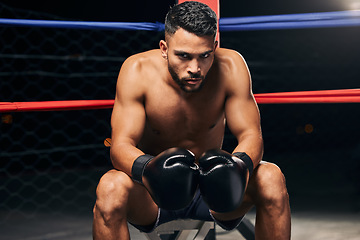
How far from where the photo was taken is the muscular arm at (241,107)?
114cm

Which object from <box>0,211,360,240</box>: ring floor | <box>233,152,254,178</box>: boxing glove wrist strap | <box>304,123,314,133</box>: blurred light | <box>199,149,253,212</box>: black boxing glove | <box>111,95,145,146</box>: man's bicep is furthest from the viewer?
<box>304,123,314,133</box>: blurred light

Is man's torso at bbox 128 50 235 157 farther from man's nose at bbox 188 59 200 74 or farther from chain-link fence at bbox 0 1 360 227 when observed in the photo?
chain-link fence at bbox 0 1 360 227

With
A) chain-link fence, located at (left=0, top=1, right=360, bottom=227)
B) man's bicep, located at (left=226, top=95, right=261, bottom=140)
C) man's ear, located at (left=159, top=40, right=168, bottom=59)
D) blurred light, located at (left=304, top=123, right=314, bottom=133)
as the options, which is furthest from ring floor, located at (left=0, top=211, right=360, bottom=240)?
blurred light, located at (left=304, top=123, right=314, bottom=133)

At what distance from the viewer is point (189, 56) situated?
1.06 metres

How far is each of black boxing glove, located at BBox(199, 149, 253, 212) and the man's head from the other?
20 cm

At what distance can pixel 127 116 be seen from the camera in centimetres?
115

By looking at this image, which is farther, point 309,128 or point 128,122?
point 309,128

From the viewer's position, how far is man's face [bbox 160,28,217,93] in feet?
3.43

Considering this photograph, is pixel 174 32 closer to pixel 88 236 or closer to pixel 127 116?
pixel 127 116

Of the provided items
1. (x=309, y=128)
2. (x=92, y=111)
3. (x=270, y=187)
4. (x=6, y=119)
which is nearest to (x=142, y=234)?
(x=270, y=187)

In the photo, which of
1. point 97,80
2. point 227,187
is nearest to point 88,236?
point 227,187

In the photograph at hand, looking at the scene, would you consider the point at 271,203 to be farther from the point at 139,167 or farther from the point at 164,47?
the point at 164,47

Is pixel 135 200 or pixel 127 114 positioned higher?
pixel 127 114

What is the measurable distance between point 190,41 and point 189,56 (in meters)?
0.03
